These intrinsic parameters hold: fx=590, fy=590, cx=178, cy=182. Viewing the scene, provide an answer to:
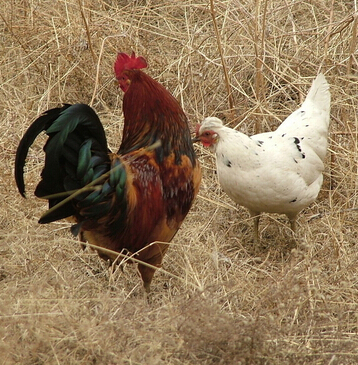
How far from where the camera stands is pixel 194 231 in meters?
3.67

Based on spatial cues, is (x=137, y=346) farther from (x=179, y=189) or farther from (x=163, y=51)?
(x=163, y=51)

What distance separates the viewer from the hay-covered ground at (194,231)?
7.38 ft

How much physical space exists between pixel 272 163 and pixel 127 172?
0.94 meters

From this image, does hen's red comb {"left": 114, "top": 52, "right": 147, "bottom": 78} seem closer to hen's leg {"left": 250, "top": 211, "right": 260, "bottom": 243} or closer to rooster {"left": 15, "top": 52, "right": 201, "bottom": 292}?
rooster {"left": 15, "top": 52, "right": 201, "bottom": 292}

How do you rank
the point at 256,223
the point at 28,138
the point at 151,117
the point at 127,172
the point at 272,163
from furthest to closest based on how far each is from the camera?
the point at 256,223 < the point at 272,163 < the point at 151,117 < the point at 127,172 < the point at 28,138

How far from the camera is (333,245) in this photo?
3.46 meters

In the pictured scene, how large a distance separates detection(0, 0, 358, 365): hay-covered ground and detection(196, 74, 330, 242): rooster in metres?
0.31

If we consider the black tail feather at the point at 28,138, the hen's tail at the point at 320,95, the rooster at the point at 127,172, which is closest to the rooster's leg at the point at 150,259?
the rooster at the point at 127,172

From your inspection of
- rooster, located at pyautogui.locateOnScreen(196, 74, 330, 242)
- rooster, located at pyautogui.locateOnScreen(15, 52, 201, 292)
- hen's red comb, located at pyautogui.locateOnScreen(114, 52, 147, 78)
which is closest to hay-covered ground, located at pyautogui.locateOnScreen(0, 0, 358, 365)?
rooster, located at pyautogui.locateOnScreen(15, 52, 201, 292)

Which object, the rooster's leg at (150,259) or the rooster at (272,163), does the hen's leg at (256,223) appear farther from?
the rooster's leg at (150,259)

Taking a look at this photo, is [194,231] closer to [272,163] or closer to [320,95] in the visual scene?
[272,163]

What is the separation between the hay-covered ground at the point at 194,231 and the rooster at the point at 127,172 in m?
0.20

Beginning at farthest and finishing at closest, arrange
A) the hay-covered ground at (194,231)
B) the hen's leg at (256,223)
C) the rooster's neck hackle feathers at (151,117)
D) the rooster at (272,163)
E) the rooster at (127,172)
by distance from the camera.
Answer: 1. the hen's leg at (256,223)
2. the rooster at (272,163)
3. the rooster's neck hackle feathers at (151,117)
4. the rooster at (127,172)
5. the hay-covered ground at (194,231)

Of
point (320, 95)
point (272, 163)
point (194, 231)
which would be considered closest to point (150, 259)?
point (194, 231)
